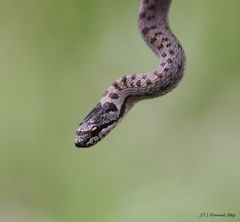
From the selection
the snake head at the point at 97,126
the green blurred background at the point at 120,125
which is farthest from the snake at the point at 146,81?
the green blurred background at the point at 120,125

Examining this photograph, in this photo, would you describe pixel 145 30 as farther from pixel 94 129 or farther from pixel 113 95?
pixel 94 129

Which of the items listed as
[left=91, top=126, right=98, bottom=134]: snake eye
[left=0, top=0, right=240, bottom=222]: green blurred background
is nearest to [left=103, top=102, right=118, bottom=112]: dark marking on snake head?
[left=91, top=126, right=98, bottom=134]: snake eye

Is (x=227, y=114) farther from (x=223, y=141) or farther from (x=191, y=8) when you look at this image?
(x=191, y=8)

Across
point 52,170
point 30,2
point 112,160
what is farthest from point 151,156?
point 30,2

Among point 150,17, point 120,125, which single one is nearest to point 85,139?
point 150,17

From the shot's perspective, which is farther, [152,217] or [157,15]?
[152,217]

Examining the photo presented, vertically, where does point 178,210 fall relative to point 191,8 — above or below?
below

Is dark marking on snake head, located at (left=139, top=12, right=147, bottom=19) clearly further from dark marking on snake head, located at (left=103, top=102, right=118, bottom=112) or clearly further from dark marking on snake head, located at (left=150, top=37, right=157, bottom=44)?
dark marking on snake head, located at (left=103, top=102, right=118, bottom=112)

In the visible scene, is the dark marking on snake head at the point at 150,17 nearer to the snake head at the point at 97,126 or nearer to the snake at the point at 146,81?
the snake at the point at 146,81
